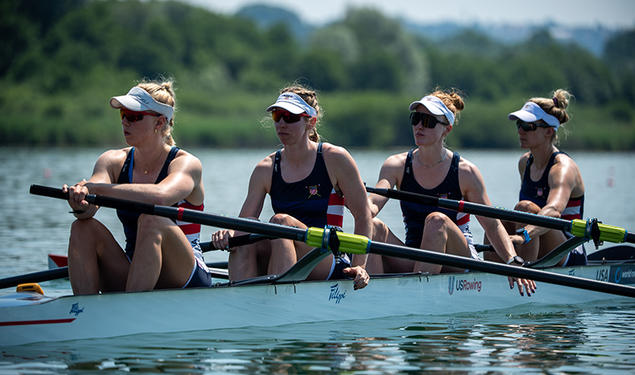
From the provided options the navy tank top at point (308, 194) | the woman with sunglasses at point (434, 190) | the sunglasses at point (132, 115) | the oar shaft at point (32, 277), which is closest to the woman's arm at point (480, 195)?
the woman with sunglasses at point (434, 190)

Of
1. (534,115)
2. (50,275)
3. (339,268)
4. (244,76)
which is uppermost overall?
(244,76)

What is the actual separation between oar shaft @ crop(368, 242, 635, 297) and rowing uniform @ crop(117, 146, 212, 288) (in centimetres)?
112

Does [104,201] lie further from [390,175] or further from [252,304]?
[390,175]

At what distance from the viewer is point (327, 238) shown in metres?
6.09

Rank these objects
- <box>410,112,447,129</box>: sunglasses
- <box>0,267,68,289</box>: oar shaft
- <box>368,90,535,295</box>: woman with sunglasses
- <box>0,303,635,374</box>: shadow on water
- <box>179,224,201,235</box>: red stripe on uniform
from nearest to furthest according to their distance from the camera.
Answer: <box>0,303,635,374</box>: shadow on water, <box>179,224,201,235</box>: red stripe on uniform, <box>0,267,68,289</box>: oar shaft, <box>368,90,535,295</box>: woman with sunglasses, <box>410,112,447,129</box>: sunglasses

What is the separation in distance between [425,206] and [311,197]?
1425mm

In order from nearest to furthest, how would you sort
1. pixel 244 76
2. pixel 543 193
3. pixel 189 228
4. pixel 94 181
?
1. pixel 94 181
2. pixel 189 228
3. pixel 543 193
4. pixel 244 76

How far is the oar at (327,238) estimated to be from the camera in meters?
5.61

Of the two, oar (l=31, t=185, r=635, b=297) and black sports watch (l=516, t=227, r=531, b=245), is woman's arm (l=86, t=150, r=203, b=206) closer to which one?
oar (l=31, t=185, r=635, b=297)

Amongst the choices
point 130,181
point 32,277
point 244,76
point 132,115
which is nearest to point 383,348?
point 130,181

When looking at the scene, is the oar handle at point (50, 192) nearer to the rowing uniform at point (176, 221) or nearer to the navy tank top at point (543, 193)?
the rowing uniform at point (176, 221)

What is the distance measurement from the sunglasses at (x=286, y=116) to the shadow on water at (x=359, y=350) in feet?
4.70

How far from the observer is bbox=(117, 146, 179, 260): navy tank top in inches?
236

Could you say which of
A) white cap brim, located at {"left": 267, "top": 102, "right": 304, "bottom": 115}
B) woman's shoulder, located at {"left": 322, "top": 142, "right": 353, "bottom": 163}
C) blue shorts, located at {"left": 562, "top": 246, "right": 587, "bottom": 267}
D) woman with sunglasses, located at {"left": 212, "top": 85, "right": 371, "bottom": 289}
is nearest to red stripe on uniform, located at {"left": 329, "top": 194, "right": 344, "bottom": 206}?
woman with sunglasses, located at {"left": 212, "top": 85, "right": 371, "bottom": 289}
